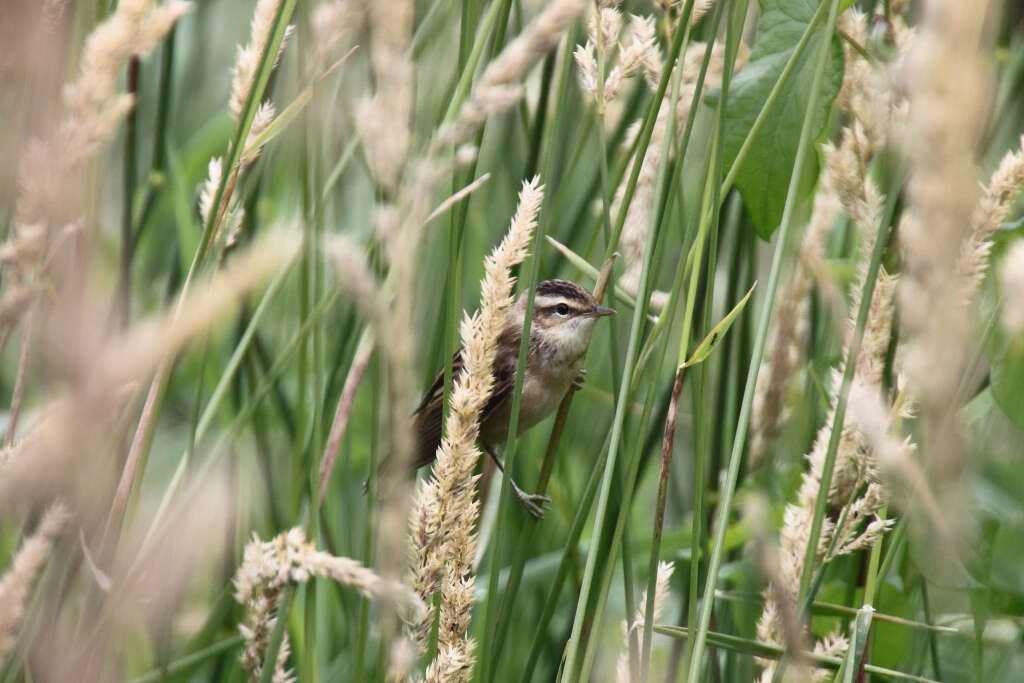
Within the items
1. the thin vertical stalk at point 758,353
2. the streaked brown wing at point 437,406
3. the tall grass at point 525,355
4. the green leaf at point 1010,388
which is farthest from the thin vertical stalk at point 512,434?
the streaked brown wing at point 437,406

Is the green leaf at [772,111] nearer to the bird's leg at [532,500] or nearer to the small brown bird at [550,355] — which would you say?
the bird's leg at [532,500]

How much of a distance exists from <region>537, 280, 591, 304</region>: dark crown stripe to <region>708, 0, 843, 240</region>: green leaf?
97 centimetres

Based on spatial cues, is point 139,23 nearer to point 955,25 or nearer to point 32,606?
point 955,25

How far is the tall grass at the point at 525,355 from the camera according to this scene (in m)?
0.77

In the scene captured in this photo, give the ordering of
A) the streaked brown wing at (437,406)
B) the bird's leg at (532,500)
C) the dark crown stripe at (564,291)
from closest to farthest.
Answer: the bird's leg at (532,500) < the dark crown stripe at (564,291) < the streaked brown wing at (437,406)

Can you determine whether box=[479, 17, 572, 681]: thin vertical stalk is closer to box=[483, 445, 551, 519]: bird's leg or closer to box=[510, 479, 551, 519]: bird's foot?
box=[483, 445, 551, 519]: bird's leg

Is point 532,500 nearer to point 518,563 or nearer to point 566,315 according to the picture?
point 518,563

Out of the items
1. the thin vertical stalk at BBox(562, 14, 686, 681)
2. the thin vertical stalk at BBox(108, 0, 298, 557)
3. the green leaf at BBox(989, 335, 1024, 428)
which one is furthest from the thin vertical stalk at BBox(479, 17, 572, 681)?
the green leaf at BBox(989, 335, 1024, 428)

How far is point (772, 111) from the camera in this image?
1.67m

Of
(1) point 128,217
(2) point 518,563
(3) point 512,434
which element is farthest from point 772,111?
(1) point 128,217

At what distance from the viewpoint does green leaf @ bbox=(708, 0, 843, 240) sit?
164 centimetres

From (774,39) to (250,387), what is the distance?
122 centimetres

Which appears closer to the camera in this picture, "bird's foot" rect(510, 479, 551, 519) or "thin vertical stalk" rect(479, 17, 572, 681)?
"thin vertical stalk" rect(479, 17, 572, 681)

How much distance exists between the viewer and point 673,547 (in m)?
2.30
